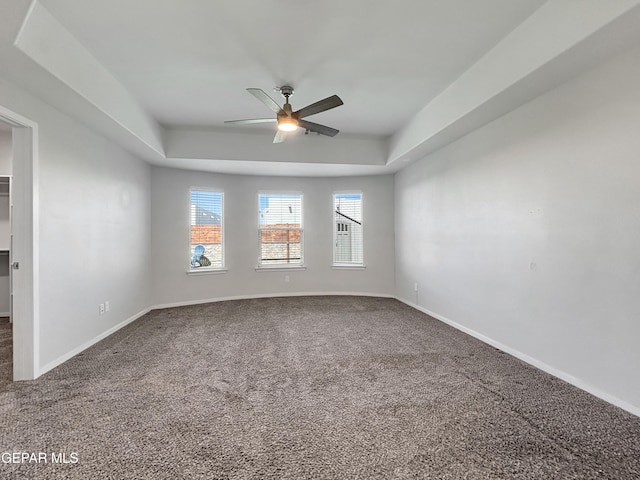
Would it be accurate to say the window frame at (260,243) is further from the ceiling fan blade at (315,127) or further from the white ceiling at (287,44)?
the ceiling fan blade at (315,127)

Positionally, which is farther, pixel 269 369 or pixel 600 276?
pixel 269 369

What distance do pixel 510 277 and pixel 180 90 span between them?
419 centimetres

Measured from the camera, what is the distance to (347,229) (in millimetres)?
6543

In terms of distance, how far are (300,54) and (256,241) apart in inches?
155

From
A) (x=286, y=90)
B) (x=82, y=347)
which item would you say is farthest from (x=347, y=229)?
(x=82, y=347)

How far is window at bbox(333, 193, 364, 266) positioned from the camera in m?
6.48

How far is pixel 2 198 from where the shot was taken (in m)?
4.60

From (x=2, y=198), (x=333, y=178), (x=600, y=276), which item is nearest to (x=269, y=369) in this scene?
(x=600, y=276)

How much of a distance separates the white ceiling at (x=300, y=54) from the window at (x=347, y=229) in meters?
2.30

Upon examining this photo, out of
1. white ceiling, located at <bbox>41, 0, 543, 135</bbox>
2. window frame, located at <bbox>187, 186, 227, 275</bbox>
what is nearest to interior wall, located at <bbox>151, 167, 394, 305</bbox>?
window frame, located at <bbox>187, 186, 227, 275</bbox>

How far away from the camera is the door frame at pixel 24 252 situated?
2.69m

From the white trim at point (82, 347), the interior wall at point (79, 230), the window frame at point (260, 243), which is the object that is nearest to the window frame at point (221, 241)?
the window frame at point (260, 243)

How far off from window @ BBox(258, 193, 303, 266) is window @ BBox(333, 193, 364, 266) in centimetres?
75

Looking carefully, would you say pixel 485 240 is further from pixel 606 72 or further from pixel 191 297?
pixel 191 297
